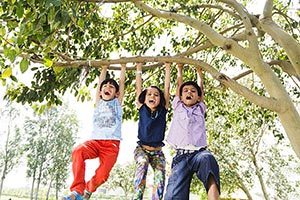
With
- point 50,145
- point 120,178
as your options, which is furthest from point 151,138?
point 120,178

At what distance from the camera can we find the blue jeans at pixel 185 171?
3188mm

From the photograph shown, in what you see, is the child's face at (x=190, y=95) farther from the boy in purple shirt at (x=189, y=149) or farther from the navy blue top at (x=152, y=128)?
the navy blue top at (x=152, y=128)

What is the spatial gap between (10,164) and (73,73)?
23.2 metres

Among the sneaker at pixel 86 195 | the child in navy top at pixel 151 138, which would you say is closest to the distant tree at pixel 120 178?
the child in navy top at pixel 151 138

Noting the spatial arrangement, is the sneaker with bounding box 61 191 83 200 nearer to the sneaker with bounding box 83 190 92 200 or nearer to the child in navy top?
the sneaker with bounding box 83 190 92 200

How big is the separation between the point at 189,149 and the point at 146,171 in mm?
472

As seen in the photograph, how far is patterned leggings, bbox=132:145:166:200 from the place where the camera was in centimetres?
349

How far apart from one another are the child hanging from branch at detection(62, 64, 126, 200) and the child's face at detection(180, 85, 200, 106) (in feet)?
2.19

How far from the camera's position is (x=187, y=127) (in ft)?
11.8

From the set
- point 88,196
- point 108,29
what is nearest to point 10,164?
point 108,29

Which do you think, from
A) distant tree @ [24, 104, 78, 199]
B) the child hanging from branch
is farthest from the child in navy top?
distant tree @ [24, 104, 78, 199]

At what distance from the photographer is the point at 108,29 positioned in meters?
6.01

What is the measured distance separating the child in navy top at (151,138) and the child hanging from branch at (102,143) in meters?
0.23

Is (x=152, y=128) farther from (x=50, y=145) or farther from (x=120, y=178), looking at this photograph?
(x=120, y=178)
